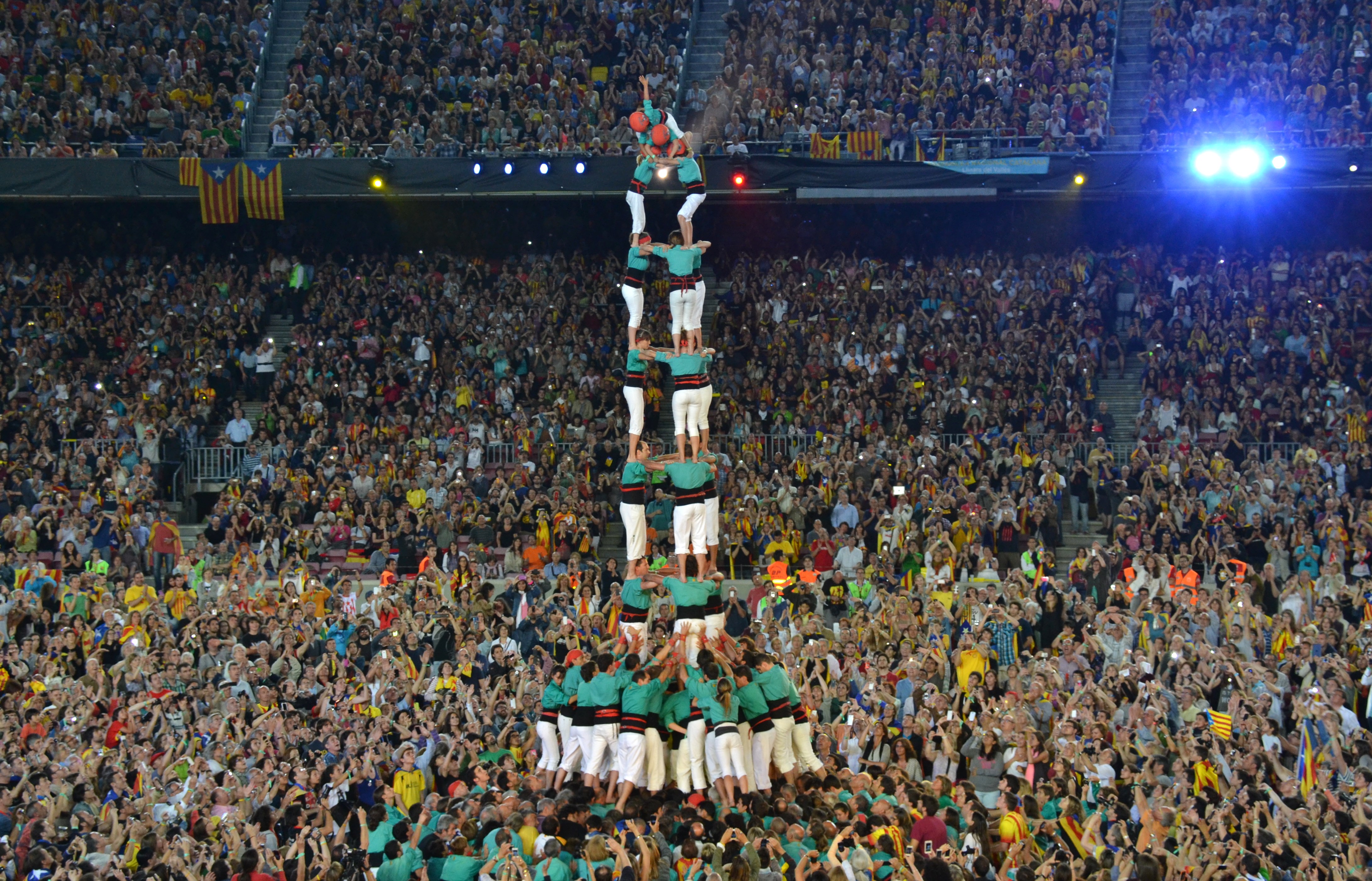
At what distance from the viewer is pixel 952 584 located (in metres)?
22.1

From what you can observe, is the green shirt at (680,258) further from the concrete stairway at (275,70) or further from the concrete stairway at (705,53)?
the concrete stairway at (275,70)

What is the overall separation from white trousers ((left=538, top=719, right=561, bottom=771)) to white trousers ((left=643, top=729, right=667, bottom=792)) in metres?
1.04

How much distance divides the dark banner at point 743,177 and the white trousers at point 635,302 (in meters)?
12.4

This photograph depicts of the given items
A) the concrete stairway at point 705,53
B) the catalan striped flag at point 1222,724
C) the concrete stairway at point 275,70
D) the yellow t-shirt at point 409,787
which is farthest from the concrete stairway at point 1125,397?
the concrete stairway at point 275,70

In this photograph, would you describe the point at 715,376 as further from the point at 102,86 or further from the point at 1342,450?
the point at 102,86

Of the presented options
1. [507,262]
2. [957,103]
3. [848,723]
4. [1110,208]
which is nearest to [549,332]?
[507,262]

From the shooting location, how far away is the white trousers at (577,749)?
15.2 m

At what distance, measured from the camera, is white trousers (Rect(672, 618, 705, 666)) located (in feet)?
51.2

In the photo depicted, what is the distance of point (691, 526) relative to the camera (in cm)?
1595

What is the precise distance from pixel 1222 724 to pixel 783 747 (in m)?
5.01

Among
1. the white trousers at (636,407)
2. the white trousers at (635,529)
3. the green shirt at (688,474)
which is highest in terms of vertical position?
the white trousers at (636,407)

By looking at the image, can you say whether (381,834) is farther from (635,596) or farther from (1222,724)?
(1222,724)

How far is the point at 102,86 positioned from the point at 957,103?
58.7 ft

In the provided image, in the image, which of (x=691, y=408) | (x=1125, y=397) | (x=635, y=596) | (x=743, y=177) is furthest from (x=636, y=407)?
(x=1125, y=397)
